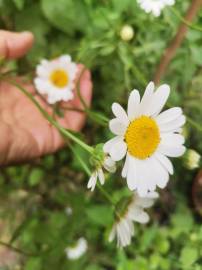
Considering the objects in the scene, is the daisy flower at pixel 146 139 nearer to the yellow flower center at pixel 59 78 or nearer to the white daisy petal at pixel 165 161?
the white daisy petal at pixel 165 161

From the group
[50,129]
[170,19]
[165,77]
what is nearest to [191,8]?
[170,19]

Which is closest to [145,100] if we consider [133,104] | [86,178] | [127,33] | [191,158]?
[133,104]

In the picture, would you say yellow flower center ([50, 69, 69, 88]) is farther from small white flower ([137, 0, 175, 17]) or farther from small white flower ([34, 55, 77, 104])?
small white flower ([137, 0, 175, 17])

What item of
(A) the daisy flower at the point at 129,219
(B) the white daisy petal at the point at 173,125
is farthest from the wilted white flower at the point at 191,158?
(B) the white daisy petal at the point at 173,125

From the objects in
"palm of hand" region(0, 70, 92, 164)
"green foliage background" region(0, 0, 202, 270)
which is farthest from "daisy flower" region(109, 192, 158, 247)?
"palm of hand" region(0, 70, 92, 164)

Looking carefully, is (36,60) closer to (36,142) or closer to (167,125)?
(36,142)
